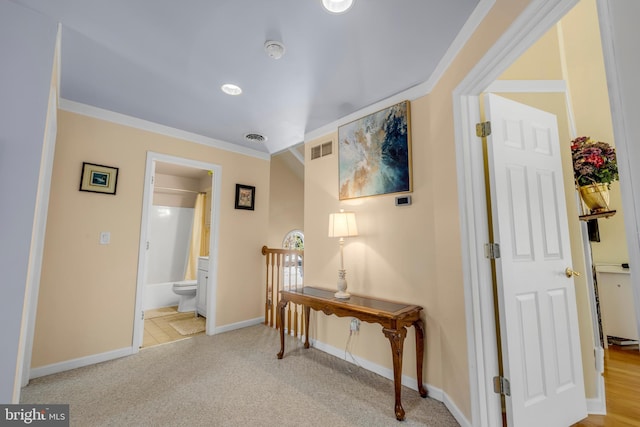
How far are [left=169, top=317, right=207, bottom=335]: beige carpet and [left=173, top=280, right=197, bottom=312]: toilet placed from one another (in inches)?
18.6

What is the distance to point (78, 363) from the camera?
235cm

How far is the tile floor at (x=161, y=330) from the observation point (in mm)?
3020

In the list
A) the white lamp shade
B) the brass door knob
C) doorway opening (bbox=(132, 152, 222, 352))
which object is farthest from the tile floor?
the brass door knob

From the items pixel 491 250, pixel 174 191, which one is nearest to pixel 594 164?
pixel 491 250

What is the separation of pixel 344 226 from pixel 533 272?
1.38 m

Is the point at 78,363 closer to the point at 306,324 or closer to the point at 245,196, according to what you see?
the point at 306,324

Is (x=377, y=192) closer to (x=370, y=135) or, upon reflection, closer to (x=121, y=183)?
(x=370, y=135)

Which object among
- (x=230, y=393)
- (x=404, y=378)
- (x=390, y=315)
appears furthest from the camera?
(x=404, y=378)

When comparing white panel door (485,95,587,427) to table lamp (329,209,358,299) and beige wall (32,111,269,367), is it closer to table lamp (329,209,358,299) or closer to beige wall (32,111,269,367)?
table lamp (329,209,358,299)

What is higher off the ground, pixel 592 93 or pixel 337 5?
pixel 592 93

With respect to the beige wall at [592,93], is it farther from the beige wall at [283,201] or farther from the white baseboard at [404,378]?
the beige wall at [283,201]

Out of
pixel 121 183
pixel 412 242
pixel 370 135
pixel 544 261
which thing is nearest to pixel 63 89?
pixel 121 183

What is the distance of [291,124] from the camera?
294 cm

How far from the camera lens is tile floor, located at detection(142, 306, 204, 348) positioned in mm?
3020
